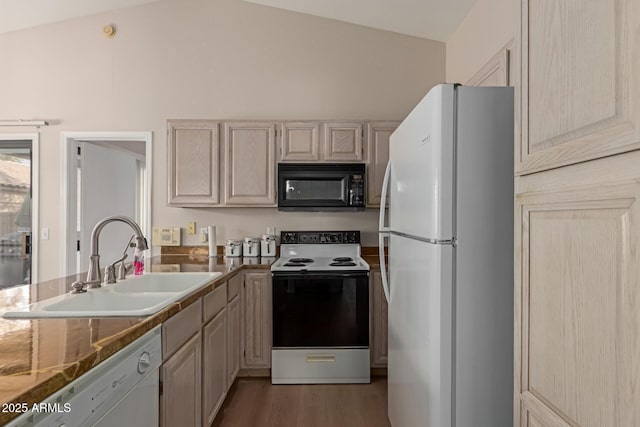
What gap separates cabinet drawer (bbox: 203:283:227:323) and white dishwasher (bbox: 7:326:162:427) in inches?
23.9

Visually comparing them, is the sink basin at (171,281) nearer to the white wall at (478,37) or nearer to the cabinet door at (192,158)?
the cabinet door at (192,158)

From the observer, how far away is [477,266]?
53.4 inches

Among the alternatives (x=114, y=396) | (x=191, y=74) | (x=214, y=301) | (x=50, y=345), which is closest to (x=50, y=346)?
(x=50, y=345)

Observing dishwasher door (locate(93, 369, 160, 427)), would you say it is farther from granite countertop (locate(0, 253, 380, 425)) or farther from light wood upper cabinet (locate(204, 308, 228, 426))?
light wood upper cabinet (locate(204, 308, 228, 426))

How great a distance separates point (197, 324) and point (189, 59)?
8.51 ft

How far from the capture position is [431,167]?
4.59 feet

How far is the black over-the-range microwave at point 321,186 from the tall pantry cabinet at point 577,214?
1999mm

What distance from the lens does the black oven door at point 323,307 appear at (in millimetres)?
2771

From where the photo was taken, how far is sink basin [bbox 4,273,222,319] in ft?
4.09

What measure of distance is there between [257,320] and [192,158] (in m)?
1.42

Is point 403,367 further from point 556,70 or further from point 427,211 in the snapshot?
point 556,70

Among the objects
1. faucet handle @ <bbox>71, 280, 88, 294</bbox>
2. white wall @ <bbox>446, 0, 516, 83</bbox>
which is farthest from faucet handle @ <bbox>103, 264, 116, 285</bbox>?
white wall @ <bbox>446, 0, 516, 83</bbox>

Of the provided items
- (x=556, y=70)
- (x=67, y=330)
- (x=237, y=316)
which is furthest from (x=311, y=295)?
(x=556, y=70)

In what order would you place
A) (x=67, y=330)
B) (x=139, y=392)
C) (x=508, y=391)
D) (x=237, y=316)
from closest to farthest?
(x=67, y=330) → (x=139, y=392) → (x=508, y=391) → (x=237, y=316)
